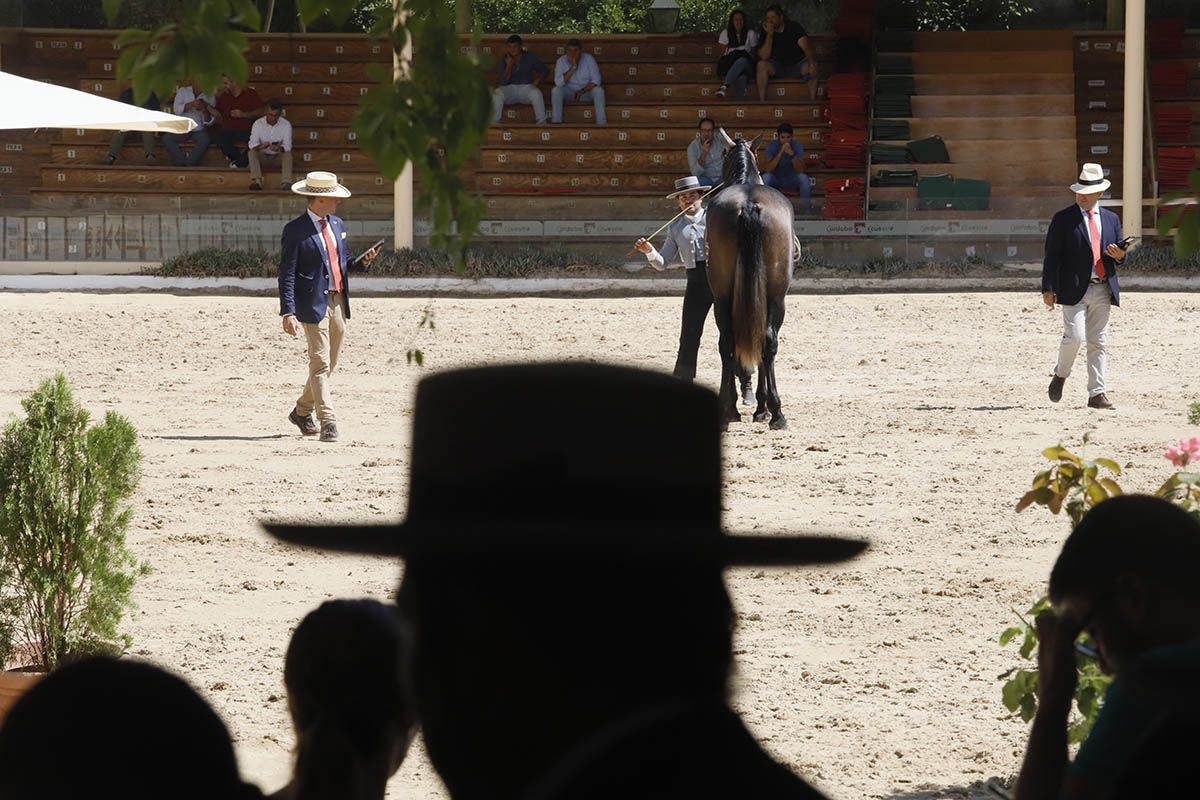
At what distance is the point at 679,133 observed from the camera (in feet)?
68.2

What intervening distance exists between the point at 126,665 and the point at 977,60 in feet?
72.3

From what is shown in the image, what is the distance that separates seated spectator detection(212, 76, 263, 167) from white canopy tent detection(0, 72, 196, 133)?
1160 cm

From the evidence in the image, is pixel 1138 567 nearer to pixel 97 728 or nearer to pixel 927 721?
pixel 97 728

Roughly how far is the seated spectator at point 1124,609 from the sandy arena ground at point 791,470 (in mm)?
440

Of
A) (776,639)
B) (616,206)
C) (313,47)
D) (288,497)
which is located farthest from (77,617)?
(313,47)

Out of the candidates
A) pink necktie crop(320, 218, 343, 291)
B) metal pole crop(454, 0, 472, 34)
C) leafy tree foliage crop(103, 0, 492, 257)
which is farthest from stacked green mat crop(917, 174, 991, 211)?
leafy tree foliage crop(103, 0, 492, 257)

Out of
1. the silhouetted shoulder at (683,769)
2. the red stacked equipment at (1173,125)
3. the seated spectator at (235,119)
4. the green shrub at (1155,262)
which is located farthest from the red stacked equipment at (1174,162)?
the silhouetted shoulder at (683,769)

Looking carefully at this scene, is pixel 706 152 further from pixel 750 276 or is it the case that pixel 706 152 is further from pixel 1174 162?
pixel 750 276

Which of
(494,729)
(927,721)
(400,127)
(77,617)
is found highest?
(400,127)

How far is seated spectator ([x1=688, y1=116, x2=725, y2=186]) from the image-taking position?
1867 cm

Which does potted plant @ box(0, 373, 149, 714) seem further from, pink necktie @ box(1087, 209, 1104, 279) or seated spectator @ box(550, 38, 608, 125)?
seated spectator @ box(550, 38, 608, 125)

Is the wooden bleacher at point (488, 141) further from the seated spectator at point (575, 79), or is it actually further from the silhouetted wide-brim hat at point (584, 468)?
the silhouetted wide-brim hat at point (584, 468)

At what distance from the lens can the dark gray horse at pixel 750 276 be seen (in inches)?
417

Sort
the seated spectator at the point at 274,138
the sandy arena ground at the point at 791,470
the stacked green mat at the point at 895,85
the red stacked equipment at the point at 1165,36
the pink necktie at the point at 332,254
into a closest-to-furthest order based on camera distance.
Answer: the sandy arena ground at the point at 791,470, the pink necktie at the point at 332,254, the seated spectator at the point at 274,138, the stacked green mat at the point at 895,85, the red stacked equipment at the point at 1165,36
